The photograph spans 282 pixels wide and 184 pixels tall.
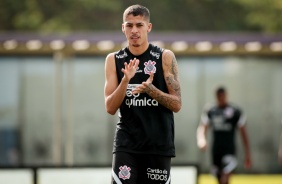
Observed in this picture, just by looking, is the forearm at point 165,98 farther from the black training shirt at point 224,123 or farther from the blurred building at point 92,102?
the blurred building at point 92,102

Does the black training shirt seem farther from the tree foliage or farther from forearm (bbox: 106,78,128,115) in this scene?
the tree foliage

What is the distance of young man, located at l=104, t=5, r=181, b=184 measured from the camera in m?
8.28

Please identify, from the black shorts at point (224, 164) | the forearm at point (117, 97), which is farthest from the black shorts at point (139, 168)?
the black shorts at point (224, 164)

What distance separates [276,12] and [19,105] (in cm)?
2511

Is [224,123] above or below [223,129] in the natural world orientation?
above

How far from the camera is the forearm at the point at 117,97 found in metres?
8.09

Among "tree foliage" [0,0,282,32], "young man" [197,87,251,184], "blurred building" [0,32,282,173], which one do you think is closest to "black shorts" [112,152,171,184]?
"young man" [197,87,251,184]

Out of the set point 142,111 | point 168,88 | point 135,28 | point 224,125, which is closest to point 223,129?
point 224,125

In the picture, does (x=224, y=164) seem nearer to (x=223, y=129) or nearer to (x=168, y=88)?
(x=223, y=129)

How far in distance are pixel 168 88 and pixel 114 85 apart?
0.45 meters

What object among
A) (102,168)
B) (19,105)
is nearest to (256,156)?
(19,105)

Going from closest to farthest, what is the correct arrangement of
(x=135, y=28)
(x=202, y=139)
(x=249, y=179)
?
(x=135, y=28) < (x=202, y=139) < (x=249, y=179)

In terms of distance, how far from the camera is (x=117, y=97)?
321 inches

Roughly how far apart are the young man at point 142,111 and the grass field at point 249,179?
1694cm
